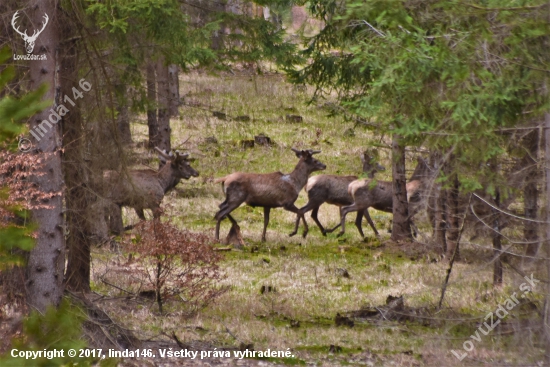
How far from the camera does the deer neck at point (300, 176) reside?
20125mm

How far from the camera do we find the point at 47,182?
8711mm

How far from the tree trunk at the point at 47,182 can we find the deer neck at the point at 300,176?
11.6 meters

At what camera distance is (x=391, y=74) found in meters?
9.05

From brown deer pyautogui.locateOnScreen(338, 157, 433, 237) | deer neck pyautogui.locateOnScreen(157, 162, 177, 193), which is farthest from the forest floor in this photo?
deer neck pyautogui.locateOnScreen(157, 162, 177, 193)

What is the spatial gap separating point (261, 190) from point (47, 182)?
1090 cm

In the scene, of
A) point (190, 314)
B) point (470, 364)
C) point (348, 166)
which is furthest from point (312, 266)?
point (348, 166)

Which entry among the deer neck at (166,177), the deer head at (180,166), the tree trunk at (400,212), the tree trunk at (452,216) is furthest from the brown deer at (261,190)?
the tree trunk at (452,216)

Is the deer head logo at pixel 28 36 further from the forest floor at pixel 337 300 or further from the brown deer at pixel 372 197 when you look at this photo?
the brown deer at pixel 372 197

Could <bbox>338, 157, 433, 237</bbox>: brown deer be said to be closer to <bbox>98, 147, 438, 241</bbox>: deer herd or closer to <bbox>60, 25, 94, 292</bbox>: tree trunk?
<bbox>98, 147, 438, 241</bbox>: deer herd

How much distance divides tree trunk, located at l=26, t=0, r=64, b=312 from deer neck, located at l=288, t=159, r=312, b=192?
37.9ft

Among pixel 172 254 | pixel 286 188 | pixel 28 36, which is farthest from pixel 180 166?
pixel 28 36

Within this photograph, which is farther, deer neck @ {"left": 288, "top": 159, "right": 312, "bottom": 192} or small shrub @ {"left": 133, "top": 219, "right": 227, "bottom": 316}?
deer neck @ {"left": 288, "top": 159, "right": 312, "bottom": 192}

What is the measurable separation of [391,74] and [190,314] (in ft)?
16.2

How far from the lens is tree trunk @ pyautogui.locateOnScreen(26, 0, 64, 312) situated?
8656 mm
